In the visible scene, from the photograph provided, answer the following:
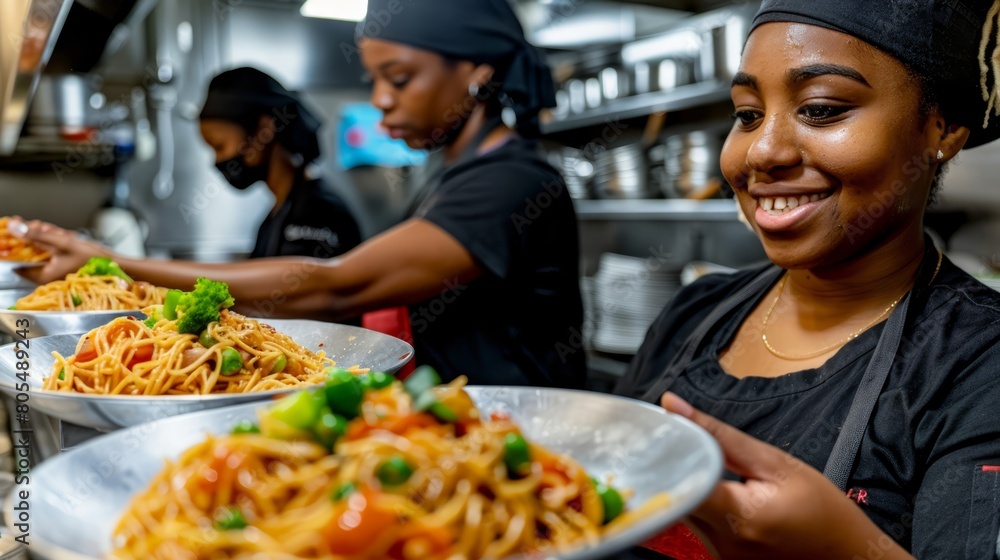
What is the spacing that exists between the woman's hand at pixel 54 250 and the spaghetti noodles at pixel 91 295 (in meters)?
0.11

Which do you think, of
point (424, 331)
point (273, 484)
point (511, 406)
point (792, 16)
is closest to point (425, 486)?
point (273, 484)

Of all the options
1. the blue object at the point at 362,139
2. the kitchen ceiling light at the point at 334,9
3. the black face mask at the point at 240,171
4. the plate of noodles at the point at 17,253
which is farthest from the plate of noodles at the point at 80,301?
the blue object at the point at 362,139

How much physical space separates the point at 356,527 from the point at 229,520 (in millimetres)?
142

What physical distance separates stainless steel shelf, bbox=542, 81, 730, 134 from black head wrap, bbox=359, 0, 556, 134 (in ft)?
5.86

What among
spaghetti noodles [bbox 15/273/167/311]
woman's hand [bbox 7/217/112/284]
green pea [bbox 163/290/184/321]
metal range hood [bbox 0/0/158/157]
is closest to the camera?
green pea [bbox 163/290/184/321]

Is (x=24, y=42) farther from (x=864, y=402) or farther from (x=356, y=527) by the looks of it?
(x=864, y=402)

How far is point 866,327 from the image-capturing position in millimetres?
1582

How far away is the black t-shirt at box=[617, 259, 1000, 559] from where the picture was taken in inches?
48.8

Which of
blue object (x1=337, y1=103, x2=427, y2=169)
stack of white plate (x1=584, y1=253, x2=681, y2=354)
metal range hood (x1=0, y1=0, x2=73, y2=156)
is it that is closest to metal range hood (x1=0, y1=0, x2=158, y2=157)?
metal range hood (x1=0, y1=0, x2=73, y2=156)

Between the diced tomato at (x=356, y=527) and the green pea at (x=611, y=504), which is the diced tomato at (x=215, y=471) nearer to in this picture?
the diced tomato at (x=356, y=527)

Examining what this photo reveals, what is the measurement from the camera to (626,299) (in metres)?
4.20

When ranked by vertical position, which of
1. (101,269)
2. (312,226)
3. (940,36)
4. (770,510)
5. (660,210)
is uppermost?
(940,36)

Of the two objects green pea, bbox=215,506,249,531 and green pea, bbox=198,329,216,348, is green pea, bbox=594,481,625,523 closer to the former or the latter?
green pea, bbox=215,506,249,531

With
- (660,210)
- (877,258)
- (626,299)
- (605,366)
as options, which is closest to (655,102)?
(660,210)
